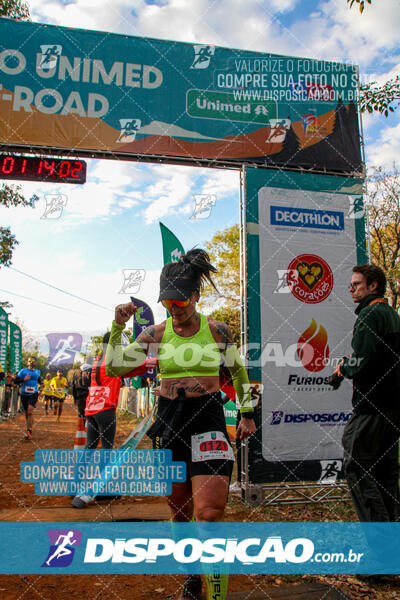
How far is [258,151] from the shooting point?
590cm

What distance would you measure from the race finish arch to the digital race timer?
19 cm

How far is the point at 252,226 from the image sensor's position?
18.6 ft

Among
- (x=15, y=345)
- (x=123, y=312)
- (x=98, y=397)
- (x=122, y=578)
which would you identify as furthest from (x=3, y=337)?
(x=123, y=312)

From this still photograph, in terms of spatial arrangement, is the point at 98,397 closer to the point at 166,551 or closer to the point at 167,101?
the point at 166,551

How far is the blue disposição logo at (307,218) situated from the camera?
5.80 metres

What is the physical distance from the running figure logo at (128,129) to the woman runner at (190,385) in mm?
3239

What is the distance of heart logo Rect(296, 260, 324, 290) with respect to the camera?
18.8 ft

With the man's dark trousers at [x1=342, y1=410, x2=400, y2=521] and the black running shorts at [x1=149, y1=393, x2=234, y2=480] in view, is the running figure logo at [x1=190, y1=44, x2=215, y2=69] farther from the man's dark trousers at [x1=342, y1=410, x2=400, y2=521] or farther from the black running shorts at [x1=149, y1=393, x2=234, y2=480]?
the man's dark trousers at [x1=342, y1=410, x2=400, y2=521]

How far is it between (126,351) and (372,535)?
2.07m

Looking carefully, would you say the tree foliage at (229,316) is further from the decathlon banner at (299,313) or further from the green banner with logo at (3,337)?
the decathlon banner at (299,313)

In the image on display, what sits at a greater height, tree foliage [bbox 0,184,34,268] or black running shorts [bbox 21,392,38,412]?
tree foliage [bbox 0,184,34,268]

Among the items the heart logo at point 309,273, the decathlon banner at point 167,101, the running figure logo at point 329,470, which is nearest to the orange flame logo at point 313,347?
the heart logo at point 309,273

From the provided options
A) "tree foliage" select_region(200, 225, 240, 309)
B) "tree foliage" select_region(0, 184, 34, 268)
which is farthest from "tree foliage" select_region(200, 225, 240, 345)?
"tree foliage" select_region(0, 184, 34, 268)

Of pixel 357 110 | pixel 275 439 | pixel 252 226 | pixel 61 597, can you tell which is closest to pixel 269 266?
pixel 252 226
